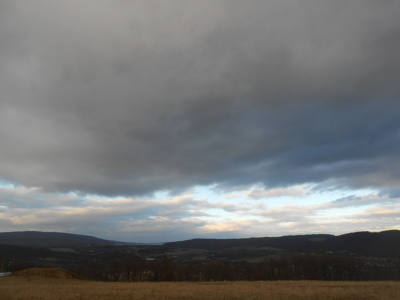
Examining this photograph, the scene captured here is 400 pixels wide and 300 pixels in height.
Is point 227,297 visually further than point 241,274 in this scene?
No

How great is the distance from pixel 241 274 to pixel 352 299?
281 feet

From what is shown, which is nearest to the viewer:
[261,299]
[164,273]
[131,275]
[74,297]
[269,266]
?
[261,299]

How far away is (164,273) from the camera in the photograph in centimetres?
8875

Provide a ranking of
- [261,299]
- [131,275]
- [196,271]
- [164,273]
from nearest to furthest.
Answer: [261,299], [164,273], [131,275], [196,271]

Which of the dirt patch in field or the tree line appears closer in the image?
the dirt patch in field

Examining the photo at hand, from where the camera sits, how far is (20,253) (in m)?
184

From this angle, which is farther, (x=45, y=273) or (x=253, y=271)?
(x=253, y=271)

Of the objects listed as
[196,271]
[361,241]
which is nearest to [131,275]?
[196,271]

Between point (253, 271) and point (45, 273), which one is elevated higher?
point (45, 273)

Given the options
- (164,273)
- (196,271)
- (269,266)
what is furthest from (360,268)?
(164,273)

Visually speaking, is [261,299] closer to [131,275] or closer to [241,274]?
[131,275]

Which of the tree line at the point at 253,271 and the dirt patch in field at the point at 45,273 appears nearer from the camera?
the dirt patch in field at the point at 45,273

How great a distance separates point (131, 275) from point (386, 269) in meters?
84.7

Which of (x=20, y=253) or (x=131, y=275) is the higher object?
(x=20, y=253)
